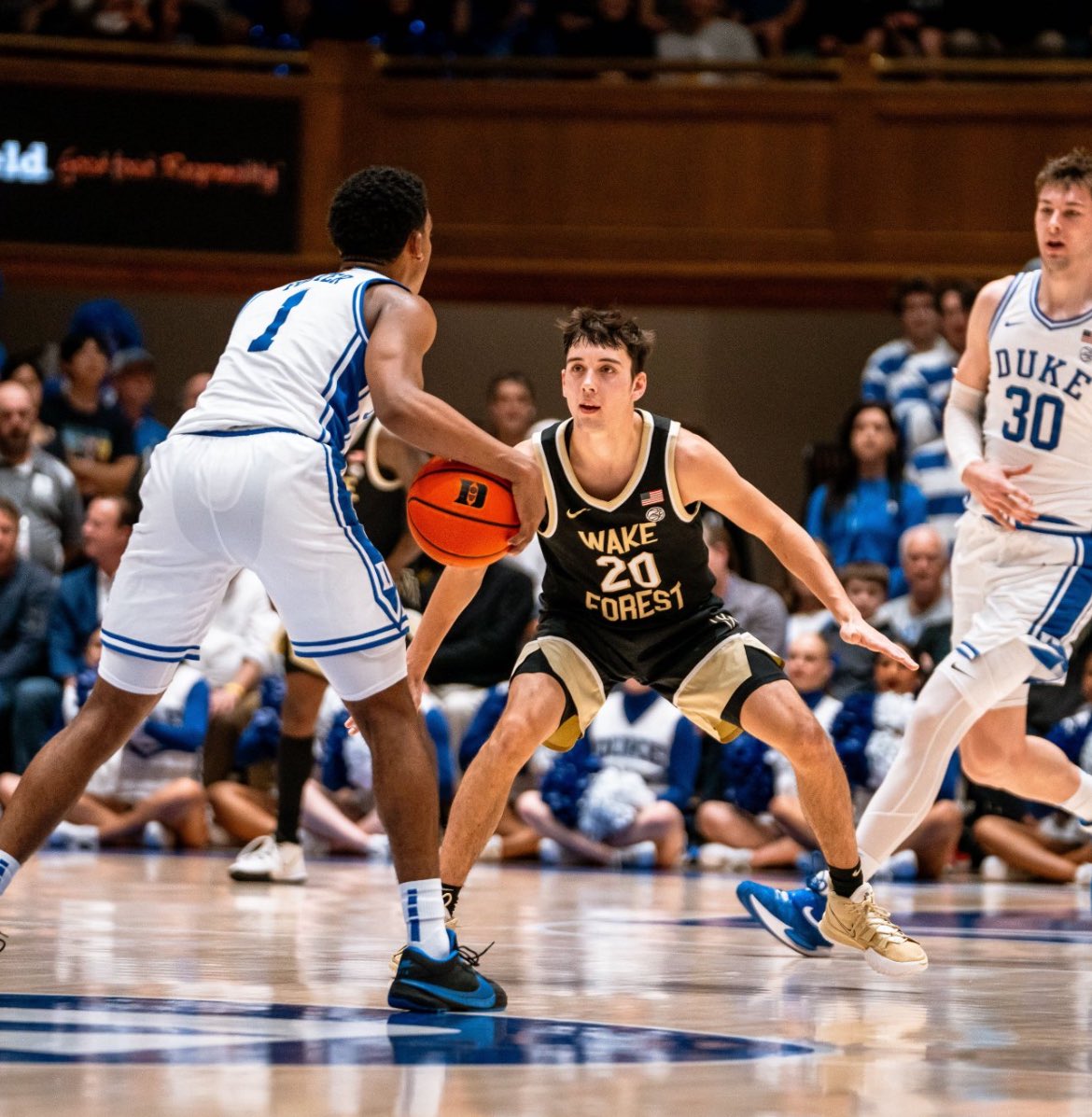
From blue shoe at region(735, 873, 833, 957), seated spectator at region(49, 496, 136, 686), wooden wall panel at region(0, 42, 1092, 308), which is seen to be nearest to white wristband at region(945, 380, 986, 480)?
blue shoe at region(735, 873, 833, 957)

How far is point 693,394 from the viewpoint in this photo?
1351 cm

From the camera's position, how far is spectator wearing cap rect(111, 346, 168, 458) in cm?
1073

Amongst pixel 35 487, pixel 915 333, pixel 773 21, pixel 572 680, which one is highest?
pixel 773 21

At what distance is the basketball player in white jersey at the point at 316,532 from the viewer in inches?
150

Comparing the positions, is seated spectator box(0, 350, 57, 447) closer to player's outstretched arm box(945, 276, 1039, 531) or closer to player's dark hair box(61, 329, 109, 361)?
player's dark hair box(61, 329, 109, 361)

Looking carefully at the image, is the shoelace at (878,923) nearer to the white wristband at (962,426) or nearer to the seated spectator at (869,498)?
the white wristband at (962,426)

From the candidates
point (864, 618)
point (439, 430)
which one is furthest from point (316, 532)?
point (864, 618)

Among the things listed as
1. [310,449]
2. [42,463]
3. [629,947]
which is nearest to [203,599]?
[310,449]

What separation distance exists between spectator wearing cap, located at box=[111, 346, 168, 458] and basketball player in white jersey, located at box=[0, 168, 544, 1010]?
22.1ft

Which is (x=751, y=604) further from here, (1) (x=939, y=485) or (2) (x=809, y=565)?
(2) (x=809, y=565)

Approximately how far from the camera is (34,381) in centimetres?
1002

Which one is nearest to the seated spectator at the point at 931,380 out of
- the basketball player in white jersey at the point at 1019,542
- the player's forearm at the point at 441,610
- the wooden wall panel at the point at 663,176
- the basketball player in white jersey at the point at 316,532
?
the wooden wall panel at the point at 663,176

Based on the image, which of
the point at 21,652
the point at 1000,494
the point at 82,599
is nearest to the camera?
the point at 1000,494

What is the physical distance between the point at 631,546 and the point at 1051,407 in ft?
4.49
